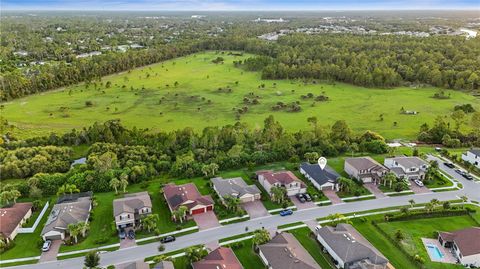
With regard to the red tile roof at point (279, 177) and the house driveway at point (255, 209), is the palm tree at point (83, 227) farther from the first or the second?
the red tile roof at point (279, 177)

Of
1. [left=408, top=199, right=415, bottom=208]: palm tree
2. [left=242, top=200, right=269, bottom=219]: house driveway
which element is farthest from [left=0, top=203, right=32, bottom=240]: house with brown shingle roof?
[left=408, top=199, right=415, bottom=208]: palm tree

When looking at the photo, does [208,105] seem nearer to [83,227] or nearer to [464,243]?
[83,227]

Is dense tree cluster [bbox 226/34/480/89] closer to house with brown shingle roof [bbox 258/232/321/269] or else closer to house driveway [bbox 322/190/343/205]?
house driveway [bbox 322/190/343/205]

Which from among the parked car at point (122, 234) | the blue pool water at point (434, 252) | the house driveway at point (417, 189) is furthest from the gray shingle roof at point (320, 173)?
the parked car at point (122, 234)

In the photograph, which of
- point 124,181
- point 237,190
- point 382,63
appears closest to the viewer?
point 237,190

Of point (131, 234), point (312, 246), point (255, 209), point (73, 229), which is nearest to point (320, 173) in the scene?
point (255, 209)

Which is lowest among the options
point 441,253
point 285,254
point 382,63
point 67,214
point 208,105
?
point 441,253

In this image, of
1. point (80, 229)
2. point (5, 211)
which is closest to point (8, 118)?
point (5, 211)
